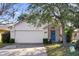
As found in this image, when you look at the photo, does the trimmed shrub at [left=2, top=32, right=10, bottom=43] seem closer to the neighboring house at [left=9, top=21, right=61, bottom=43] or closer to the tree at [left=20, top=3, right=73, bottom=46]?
the neighboring house at [left=9, top=21, right=61, bottom=43]

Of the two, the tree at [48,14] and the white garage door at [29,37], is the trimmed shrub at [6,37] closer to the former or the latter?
the white garage door at [29,37]

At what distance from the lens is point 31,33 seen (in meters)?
3.72

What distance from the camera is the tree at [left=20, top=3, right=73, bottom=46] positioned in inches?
146

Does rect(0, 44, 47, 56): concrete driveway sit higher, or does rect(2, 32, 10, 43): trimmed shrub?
rect(2, 32, 10, 43): trimmed shrub

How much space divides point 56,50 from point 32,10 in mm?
657

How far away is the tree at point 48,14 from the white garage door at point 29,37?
0.16 m

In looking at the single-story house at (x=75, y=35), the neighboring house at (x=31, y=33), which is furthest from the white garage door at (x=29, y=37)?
the single-story house at (x=75, y=35)

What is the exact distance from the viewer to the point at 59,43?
368cm

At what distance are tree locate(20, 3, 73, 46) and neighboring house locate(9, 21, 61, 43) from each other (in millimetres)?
83

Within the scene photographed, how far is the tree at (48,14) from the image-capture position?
12.1ft

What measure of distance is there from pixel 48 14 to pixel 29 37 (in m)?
0.42

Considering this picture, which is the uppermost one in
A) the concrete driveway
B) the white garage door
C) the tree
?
the tree

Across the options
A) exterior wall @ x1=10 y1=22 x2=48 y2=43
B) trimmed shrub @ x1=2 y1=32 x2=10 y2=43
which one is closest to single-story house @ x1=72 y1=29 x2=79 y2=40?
exterior wall @ x1=10 y1=22 x2=48 y2=43

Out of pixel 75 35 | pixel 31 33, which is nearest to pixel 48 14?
pixel 31 33
